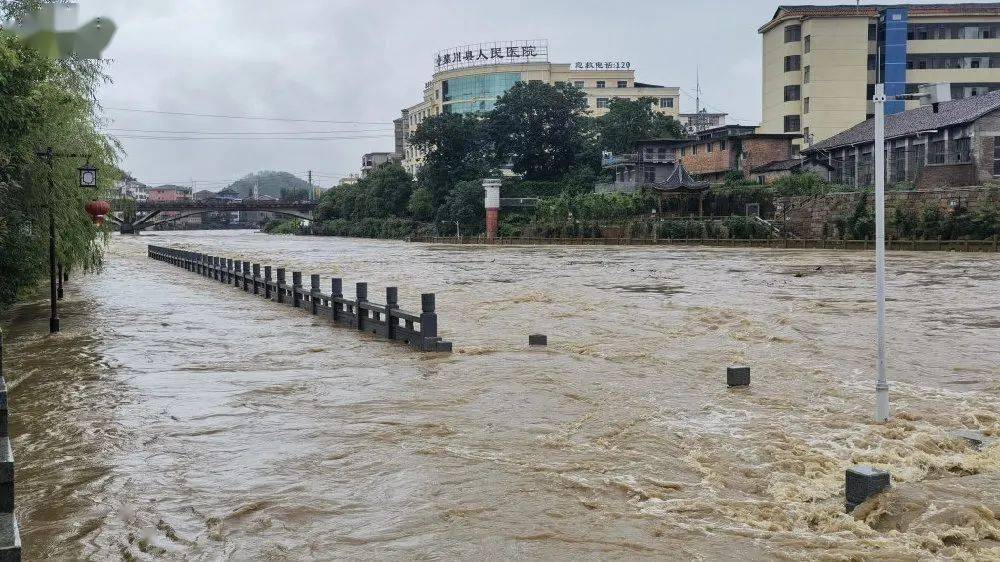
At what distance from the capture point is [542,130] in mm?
84250

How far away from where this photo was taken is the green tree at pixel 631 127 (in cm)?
8175

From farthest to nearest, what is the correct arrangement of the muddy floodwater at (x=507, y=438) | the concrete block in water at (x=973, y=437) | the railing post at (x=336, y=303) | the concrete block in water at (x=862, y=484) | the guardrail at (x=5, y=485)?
the railing post at (x=336, y=303), the concrete block in water at (x=973, y=437), the concrete block in water at (x=862, y=484), the muddy floodwater at (x=507, y=438), the guardrail at (x=5, y=485)

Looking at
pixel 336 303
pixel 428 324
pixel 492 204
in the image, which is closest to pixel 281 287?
pixel 336 303

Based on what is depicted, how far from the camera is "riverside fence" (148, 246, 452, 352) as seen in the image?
15430 mm

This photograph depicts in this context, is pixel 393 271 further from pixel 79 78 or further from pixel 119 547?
pixel 119 547

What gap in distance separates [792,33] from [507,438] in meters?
61.7

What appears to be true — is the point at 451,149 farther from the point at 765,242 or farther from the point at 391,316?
the point at 391,316

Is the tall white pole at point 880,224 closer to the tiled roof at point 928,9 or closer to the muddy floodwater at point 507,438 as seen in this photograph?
the muddy floodwater at point 507,438

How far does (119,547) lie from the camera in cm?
675

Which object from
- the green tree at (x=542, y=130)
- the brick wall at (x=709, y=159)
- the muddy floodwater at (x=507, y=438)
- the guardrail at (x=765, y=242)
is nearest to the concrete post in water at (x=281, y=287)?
the muddy floodwater at (x=507, y=438)

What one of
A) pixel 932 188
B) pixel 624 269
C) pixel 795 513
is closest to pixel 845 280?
pixel 624 269

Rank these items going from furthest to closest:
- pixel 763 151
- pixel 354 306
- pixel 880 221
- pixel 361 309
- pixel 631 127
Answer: pixel 631 127, pixel 763 151, pixel 354 306, pixel 361 309, pixel 880 221

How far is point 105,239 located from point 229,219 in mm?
156532

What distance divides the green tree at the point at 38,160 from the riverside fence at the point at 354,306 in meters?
5.08
